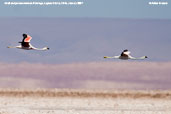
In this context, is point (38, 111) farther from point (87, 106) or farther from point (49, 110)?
point (87, 106)

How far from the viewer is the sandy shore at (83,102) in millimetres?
41125

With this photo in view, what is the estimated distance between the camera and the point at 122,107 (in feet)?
148

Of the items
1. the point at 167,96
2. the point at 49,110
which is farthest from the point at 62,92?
the point at 49,110

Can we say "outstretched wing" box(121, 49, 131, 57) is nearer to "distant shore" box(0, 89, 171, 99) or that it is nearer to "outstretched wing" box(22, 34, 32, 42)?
"outstretched wing" box(22, 34, 32, 42)

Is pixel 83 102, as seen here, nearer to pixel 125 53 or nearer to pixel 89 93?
pixel 89 93

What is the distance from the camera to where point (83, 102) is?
161 feet

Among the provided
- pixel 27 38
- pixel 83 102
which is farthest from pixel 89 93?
pixel 27 38

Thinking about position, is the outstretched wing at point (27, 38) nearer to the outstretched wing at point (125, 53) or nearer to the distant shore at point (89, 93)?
the outstretched wing at point (125, 53)

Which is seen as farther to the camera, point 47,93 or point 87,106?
point 47,93

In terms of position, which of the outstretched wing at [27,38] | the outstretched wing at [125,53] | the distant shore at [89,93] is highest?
the outstretched wing at [27,38]

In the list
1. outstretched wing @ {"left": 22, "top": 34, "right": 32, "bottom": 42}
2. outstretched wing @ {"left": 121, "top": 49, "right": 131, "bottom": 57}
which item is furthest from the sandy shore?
outstretched wing @ {"left": 22, "top": 34, "right": 32, "bottom": 42}

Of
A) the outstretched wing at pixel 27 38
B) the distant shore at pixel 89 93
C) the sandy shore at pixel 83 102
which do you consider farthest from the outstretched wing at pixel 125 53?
the distant shore at pixel 89 93

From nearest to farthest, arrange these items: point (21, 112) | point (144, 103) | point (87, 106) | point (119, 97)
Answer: point (21, 112), point (87, 106), point (144, 103), point (119, 97)

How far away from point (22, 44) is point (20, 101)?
10.2 m
